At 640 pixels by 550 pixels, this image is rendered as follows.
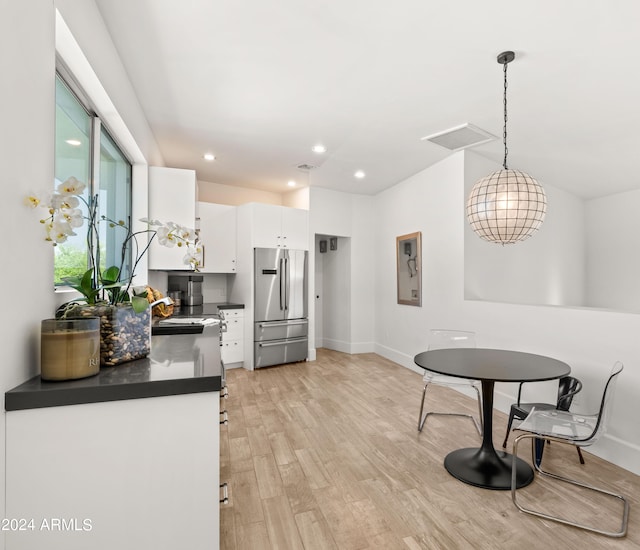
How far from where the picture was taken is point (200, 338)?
78.7 inches

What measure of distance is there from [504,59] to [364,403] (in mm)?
3072

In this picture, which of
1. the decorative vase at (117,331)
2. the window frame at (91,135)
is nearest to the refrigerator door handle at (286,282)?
the window frame at (91,135)

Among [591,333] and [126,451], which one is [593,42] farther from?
[126,451]

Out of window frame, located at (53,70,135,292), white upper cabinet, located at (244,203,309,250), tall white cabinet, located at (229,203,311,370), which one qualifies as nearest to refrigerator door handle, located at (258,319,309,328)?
tall white cabinet, located at (229,203,311,370)

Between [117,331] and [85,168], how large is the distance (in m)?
1.26

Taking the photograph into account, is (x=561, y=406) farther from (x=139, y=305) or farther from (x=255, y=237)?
(x=255, y=237)

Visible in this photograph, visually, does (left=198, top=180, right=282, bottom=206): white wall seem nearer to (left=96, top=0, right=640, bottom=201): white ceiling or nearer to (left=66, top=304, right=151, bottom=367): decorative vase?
(left=96, top=0, right=640, bottom=201): white ceiling

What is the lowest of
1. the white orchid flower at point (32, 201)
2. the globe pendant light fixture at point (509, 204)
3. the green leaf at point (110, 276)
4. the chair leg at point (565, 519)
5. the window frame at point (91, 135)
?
the chair leg at point (565, 519)

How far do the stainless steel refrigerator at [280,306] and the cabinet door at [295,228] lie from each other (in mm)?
121

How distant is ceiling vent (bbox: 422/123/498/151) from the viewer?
3.35 meters

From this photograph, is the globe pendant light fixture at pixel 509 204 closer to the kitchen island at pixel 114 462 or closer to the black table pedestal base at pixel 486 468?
the black table pedestal base at pixel 486 468

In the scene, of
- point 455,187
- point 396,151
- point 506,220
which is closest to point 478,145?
point 455,187

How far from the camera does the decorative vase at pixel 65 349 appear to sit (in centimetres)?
117

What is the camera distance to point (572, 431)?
1.93 m
